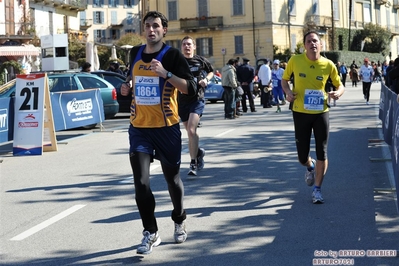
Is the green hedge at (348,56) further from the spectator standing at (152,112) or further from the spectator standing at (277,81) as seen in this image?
the spectator standing at (152,112)

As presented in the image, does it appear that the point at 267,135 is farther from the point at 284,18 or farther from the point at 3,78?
the point at 284,18

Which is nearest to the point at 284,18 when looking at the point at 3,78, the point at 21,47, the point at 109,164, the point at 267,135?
the point at 21,47

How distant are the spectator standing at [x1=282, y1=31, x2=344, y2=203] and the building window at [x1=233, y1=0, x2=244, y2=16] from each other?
61.5m

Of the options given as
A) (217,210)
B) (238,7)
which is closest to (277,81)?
(217,210)

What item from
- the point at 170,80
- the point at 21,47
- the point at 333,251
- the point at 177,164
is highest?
the point at 21,47

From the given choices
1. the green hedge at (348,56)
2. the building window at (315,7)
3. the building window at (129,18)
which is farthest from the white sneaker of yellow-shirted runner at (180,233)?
the building window at (129,18)

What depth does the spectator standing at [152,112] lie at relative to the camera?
20.9 feet

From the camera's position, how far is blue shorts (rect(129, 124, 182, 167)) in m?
6.47

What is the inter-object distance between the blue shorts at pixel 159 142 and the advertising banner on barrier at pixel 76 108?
32.9 ft

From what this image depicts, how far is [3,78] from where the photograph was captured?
40562mm

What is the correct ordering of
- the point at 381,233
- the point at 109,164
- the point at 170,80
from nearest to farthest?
the point at 170,80 → the point at 381,233 → the point at 109,164

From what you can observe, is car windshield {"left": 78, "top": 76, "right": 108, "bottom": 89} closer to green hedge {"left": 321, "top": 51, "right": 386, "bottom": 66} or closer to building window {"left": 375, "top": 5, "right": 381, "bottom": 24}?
green hedge {"left": 321, "top": 51, "right": 386, "bottom": 66}

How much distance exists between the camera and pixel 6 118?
14.3 metres

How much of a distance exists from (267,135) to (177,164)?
10162 millimetres
